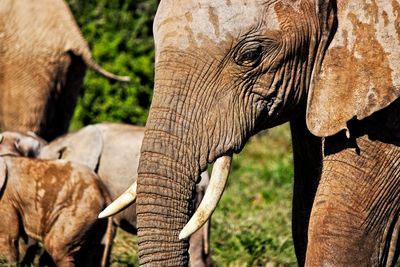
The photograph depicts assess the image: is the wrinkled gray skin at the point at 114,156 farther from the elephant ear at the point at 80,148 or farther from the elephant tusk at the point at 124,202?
the elephant tusk at the point at 124,202

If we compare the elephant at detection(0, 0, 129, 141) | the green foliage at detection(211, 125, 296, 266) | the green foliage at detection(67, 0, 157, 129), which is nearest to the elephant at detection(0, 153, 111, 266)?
the green foliage at detection(211, 125, 296, 266)

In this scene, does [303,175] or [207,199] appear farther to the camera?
[303,175]

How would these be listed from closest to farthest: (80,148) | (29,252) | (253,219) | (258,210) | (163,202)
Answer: (163,202) → (29,252) → (80,148) → (253,219) → (258,210)

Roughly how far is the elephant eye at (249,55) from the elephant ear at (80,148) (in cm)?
286

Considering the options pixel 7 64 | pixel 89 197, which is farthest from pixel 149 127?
pixel 7 64

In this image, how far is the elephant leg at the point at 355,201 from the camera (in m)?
5.22

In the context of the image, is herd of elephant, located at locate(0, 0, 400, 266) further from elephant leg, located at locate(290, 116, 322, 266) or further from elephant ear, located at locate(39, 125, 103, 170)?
elephant ear, located at locate(39, 125, 103, 170)

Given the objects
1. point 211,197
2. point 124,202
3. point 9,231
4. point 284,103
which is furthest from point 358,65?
point 9,231

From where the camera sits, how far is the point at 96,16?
40.3 ft

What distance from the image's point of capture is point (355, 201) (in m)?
5.24

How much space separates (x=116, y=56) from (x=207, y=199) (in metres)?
7.29

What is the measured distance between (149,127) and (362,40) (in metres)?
0.84

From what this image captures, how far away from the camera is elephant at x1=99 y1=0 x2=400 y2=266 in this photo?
16.7 ft

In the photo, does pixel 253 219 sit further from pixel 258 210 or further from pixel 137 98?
pixel 137 98
